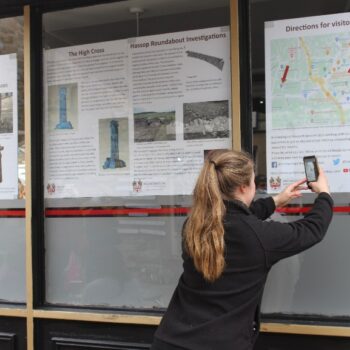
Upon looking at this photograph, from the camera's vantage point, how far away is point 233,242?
2.06 meters

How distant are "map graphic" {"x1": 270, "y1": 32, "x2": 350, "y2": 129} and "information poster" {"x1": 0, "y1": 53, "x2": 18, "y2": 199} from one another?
1.83 meters

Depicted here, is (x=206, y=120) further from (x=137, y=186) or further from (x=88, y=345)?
(x=88, y=345)

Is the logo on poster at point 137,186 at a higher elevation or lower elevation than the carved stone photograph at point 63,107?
lower

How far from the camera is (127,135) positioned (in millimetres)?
3412

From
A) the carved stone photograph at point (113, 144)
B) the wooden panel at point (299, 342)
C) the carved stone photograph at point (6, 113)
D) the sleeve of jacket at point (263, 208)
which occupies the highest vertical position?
the carved stone photograph at point (6, 113)

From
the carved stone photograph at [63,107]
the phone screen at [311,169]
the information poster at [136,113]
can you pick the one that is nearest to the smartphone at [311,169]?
the phone screen at [311,169]

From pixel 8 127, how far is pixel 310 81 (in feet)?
6.93

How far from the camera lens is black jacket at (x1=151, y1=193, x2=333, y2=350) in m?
2.05

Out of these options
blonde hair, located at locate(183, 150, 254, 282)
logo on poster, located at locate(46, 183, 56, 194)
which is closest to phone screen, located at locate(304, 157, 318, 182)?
blonde hair, located at locate(183, 150, 254, 282)

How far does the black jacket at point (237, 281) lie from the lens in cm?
205

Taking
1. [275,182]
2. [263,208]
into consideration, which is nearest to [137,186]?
[275,182]

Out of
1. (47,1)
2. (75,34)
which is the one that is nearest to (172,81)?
(75,34)

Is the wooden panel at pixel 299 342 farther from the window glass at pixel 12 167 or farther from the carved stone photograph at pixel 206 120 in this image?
the window glass at pixel 12 167

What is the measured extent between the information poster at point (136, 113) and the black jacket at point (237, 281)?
3.84ft
